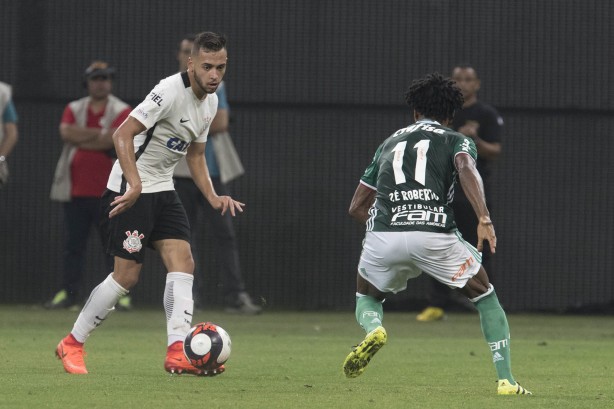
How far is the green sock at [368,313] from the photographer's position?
7.60 m

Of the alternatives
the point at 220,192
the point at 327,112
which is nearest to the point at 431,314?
the point at 220,192

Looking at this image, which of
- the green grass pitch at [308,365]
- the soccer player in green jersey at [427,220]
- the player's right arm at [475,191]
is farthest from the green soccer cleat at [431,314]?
the player's right arm at [475,191]

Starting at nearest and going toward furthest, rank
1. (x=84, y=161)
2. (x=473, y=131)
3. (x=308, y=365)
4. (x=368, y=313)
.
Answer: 1. (x=368, y=313)
2. (x=308, y=365)
3. (x=473, y=131)
4. (x=84, y=161)

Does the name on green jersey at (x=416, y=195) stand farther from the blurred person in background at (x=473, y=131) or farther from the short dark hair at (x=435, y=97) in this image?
the blurred person in background at (x=473, y=131)

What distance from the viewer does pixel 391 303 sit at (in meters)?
14.9

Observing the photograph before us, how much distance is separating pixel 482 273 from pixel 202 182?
2.02m

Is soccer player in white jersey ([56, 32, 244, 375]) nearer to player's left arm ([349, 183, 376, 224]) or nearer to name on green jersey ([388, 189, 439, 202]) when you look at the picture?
player's left arm ([349, 183, 376, 224])

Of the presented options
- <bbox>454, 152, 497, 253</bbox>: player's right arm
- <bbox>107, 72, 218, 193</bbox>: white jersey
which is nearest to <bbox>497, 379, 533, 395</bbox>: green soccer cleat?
<bbox>454, 152, 497, 253</bbox>: player's right arm

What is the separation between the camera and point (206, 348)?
7.98 m

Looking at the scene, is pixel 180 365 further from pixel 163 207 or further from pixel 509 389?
pixel 509 389

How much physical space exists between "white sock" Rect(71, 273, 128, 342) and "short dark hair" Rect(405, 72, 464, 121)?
2.09 m

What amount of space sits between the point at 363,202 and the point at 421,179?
0.55 meters

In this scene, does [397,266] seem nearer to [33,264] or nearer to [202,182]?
[202,182]

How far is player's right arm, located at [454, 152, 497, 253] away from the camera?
23.8 ft
